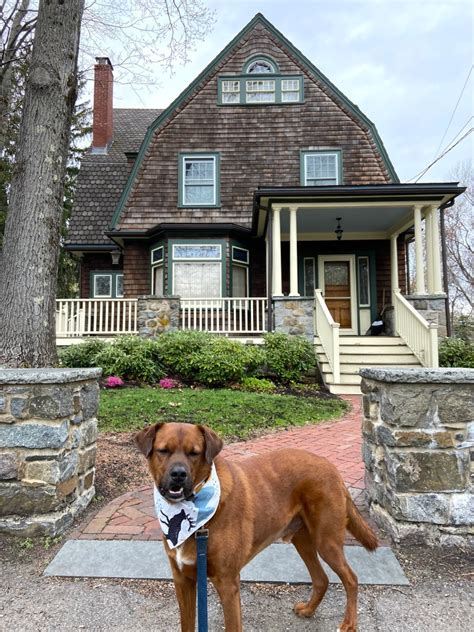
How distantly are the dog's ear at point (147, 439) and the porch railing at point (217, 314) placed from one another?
27.3ft

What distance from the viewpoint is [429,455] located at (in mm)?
2736

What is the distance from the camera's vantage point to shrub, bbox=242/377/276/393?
8.11 meters

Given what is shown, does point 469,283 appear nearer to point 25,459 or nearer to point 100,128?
point 100,128

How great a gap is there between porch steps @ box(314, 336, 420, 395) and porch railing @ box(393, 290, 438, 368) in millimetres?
192

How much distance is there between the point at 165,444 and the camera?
1.76 m

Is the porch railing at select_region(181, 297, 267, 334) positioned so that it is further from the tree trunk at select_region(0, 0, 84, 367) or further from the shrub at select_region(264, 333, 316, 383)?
the tree trunk at select_region(0, 0, 84, 367)

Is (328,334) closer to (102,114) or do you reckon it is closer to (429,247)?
(429,247)

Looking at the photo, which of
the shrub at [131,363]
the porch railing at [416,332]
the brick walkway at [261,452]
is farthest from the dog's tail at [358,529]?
the porch railing at [416,332]

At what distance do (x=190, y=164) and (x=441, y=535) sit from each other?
39.5ft

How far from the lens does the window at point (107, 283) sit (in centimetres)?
1410

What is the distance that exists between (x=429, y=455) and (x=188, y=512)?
1746mm

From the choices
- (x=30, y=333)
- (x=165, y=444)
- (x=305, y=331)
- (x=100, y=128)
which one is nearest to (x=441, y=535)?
(x=165, y=444)

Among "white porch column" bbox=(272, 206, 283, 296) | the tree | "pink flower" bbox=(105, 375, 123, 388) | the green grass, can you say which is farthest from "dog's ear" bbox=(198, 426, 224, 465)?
the tree

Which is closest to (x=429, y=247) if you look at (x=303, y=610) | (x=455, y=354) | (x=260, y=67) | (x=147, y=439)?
(x=455, y=354)
